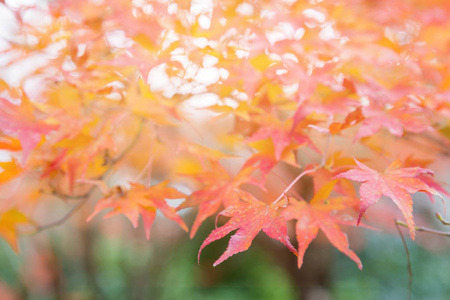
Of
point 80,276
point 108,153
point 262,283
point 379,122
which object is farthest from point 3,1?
point 262,283

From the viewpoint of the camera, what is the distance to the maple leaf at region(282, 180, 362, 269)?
71 cm

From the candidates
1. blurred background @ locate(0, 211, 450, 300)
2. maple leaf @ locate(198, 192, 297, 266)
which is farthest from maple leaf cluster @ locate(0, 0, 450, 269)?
blurred background @ locate(0, 211, 450, 300)

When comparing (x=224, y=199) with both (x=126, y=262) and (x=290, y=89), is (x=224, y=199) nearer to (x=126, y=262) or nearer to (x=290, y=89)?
(x=290, y=89)

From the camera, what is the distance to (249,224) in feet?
1.96

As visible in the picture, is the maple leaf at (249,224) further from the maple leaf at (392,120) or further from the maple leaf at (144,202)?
the maple leaf at (392,120)

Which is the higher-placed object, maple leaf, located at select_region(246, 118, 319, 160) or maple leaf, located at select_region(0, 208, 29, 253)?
maple leaf, located at select_region(246, 118, 319, 160)

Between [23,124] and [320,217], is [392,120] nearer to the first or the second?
[320,217]

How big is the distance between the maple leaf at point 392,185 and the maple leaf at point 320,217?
130 mm

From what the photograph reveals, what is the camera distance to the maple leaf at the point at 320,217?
0.71 meters

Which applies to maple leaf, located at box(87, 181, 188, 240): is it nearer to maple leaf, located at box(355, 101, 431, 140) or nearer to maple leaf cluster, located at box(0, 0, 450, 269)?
maple leaf cluster, located at box(0, 0, 450, 269)

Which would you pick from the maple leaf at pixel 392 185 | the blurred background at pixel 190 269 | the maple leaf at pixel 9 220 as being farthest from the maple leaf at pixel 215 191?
the blurred background at pixel 190 269

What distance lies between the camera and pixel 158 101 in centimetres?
91

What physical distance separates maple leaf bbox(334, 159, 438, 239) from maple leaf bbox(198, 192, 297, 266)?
0.12m

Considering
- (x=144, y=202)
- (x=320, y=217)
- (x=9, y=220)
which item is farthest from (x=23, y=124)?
(x=320, y=217)
